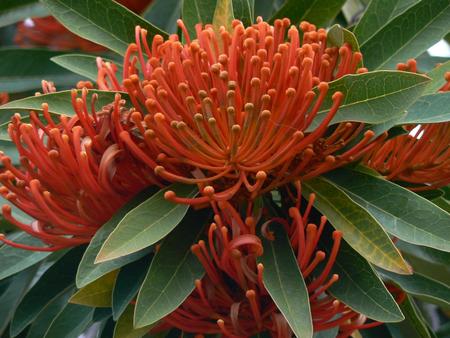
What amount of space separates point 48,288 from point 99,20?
59 centimetres

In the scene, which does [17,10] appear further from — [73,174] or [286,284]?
[286,284]

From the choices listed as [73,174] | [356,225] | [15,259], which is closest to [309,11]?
[356,225]

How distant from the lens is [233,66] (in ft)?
4.87

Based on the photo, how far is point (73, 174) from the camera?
4.98 feet

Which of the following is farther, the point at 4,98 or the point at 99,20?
the point at 4,98

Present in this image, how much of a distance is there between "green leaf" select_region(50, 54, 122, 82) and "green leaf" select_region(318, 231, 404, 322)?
0.64 meters

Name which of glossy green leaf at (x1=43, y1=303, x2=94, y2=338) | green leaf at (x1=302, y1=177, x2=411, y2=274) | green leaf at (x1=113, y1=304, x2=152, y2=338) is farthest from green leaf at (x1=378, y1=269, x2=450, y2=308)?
glossy green leaf at (x1=43, y1=303, x2=94, y2=338)

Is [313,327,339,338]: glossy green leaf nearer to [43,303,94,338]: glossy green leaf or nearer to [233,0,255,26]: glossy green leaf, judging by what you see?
[43,303,94,338]: glossy green leaf

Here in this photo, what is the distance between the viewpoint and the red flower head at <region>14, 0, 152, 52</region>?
10.2ft

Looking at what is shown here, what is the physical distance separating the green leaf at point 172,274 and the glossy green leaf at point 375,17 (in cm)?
50

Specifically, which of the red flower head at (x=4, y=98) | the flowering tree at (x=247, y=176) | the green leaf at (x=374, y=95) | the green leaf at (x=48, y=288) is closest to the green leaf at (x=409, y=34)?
the flowering tree at (x=247, y=176)

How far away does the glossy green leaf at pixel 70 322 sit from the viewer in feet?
6.28

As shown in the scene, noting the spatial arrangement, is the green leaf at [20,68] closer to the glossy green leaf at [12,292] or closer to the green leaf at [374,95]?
the glossy green leaf at [12,292]

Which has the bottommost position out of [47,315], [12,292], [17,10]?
[12,292]
